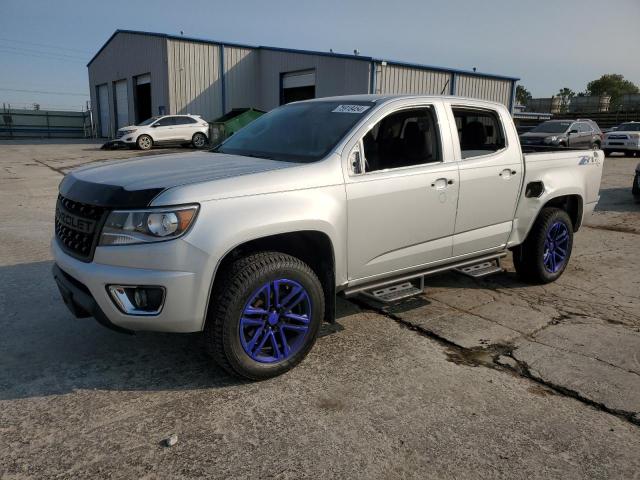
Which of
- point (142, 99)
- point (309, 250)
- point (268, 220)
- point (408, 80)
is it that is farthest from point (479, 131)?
point (142, 99)

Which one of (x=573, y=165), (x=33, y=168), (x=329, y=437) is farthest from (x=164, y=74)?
(x=329, y=437)

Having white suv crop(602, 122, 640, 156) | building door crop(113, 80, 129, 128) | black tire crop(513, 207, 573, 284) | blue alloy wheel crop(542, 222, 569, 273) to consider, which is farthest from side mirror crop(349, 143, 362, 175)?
building door crop(113, 80, 129, 128)

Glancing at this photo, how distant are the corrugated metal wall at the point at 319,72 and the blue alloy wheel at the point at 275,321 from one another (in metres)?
19.6

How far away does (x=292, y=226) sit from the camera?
315 cm

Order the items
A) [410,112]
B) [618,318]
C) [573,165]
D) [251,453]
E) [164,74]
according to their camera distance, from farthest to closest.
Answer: [164,74] < [573,165] < [618,318] < [410,112] < [251,453]

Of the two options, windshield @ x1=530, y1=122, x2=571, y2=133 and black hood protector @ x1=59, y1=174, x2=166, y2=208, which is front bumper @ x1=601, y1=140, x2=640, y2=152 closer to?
windshield @ x1=530, y1=122, x2=571, y2=133

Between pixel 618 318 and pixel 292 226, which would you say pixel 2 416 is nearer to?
pixel 292 226

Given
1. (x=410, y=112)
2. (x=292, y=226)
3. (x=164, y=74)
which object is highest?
(x=164, y=74)

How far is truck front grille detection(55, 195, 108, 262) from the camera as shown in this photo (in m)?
2.96

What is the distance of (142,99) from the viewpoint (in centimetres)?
3069

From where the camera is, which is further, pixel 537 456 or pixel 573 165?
pixel 573 165

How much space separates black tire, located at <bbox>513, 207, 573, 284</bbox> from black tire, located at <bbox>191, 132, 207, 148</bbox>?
2045 centimetres

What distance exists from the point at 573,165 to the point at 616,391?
2758 millimetres

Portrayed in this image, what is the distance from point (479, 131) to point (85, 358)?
3.77m
